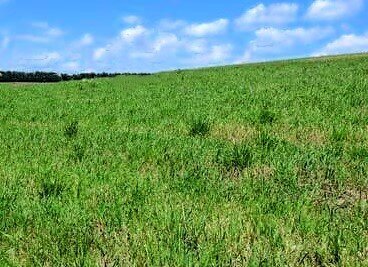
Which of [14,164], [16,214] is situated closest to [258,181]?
[16,214]

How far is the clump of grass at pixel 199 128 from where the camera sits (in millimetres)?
10532

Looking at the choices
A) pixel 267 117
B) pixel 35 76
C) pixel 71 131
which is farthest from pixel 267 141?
pixel 35 76


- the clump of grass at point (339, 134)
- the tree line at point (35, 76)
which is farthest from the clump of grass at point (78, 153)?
the tree line at point (35, 76)

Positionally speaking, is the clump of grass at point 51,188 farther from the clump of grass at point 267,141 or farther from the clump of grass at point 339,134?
the clump of grass at point 339,134

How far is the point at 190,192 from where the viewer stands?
249 inches

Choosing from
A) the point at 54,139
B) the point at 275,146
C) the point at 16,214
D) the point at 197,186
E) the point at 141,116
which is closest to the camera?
the point at 16,214

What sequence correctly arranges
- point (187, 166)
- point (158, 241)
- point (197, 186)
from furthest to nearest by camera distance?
point (187, 166), point (197, 186), point (158, 241)

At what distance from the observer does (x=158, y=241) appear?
4.76 m

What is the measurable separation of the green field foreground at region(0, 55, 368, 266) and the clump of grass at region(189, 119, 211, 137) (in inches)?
1.3

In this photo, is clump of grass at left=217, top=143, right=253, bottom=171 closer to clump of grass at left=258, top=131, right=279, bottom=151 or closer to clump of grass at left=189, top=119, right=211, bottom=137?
clump of grass at left=258, top=131, right=279, bottom=151

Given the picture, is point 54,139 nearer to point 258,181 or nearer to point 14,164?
point 14,164

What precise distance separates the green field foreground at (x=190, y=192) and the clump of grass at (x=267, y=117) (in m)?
0.02

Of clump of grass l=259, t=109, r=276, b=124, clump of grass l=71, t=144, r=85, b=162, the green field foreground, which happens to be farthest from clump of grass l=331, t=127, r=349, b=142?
clump of grass l=71, t=144, r=85, b=162

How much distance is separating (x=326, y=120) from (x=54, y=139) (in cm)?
568
